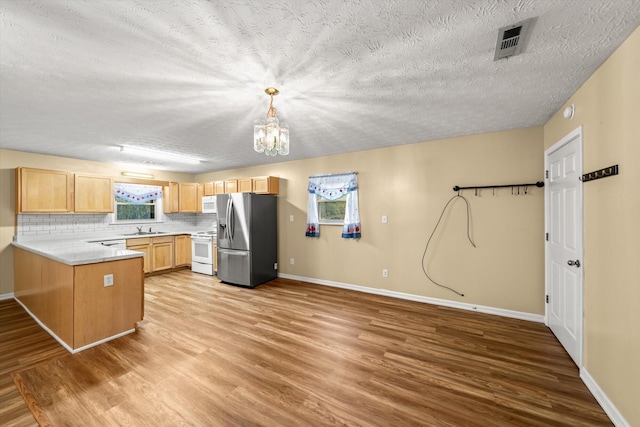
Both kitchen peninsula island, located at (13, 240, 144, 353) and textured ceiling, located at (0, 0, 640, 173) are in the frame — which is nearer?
textured ceiling, located at (0, 0, 640, 173)

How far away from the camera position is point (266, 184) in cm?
495

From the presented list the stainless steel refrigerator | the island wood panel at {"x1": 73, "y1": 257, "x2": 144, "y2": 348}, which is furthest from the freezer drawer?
the island wood panel at {"x1": 73, "y1": 257, "x2": 144, "y2": 348}

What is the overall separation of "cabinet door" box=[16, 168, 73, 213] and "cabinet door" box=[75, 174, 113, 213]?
0.10m

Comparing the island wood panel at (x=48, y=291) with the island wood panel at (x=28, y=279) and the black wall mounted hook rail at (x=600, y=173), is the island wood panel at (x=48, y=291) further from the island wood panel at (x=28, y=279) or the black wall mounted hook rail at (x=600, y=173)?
the black wall mounted hook rail at (x=600, y=173)

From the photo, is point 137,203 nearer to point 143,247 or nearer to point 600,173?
point 143,247

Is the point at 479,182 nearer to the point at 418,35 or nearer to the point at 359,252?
the point at 359,252

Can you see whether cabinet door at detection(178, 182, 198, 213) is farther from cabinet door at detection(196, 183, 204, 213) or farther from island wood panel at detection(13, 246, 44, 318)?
island wood panel at detection(13, 246, 44, 318)

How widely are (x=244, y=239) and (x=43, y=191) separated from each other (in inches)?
130

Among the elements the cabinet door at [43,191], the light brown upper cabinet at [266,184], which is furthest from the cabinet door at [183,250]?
the light brown upper cabinet at [266,184]

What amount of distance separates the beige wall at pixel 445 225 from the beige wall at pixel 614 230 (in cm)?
112

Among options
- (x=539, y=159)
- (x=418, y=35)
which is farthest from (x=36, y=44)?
(x=539, y=159)

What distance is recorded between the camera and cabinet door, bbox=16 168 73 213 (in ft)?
12.6

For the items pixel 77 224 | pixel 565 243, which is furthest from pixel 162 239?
pixel 565 243

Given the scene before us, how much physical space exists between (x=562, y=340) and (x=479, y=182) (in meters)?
1.95
